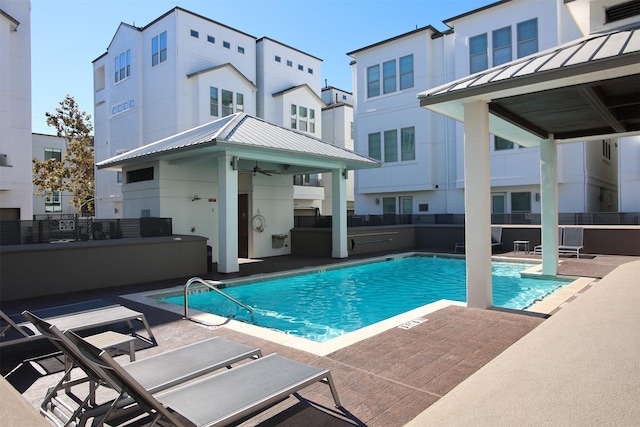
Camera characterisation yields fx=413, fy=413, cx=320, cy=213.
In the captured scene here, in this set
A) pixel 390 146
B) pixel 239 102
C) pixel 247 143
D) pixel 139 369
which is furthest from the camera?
pixel 239 102

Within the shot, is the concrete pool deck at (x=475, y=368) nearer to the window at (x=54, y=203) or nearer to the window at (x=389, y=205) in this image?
the window at (x=389, y=205)

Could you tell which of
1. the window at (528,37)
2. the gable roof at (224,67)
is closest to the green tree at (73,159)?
the gable roof at (224,67)

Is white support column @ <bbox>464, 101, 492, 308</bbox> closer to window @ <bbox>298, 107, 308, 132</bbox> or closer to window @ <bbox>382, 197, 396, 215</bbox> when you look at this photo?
window @ <bbox>382, 197, 396, 215</bbox>

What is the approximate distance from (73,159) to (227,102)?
13.7 m

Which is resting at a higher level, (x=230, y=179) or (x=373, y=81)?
(x=373, y=81)

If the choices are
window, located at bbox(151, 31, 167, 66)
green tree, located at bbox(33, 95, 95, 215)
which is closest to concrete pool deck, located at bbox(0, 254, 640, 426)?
window, located at bbox(151, 31, 167, 66)

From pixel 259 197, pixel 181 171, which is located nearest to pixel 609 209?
pixel 259 197

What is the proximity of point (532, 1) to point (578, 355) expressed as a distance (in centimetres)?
1954

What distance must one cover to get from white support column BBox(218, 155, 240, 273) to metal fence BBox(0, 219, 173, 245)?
1.63 m

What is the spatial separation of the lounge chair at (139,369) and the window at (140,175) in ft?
32.6

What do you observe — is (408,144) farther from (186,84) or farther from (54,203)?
(54,203)

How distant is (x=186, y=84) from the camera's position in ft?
80.0

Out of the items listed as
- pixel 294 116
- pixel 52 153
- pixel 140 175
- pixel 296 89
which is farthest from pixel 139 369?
pixel 52 153

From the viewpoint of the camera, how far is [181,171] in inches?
506
